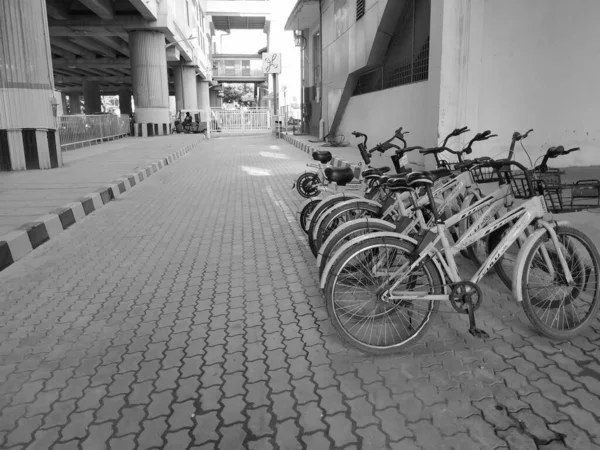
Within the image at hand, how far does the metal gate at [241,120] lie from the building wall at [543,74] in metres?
31.8

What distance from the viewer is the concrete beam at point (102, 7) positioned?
67.3ft

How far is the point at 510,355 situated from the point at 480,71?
6597mm

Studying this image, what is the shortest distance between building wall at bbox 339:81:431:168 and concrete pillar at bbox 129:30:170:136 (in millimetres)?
12790

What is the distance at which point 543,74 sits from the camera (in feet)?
28.0

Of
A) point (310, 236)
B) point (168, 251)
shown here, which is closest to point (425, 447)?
point (310, 236)

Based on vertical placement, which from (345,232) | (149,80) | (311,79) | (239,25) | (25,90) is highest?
(239,25)

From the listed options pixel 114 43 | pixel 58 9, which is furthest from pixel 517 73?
pixel 114 43

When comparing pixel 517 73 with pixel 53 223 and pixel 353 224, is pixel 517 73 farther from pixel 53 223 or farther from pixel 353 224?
pixel 53 223

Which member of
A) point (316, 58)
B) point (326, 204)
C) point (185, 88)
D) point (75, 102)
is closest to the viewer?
point (326, 204)

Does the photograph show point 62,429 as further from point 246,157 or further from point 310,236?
point 246,157

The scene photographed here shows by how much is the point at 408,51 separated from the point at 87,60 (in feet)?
99.1

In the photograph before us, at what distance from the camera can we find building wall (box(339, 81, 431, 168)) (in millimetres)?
→ 10375

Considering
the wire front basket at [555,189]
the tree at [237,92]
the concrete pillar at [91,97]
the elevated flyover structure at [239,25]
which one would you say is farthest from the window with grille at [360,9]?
the tree at [237,92]

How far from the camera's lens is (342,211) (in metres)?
4.02
